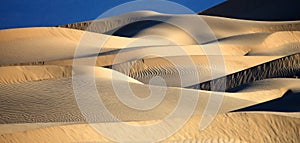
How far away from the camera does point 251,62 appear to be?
19.1 metres

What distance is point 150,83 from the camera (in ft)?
54.6

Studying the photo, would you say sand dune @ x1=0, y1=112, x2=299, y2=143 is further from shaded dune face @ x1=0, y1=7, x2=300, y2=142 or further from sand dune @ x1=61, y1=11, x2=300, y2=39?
sand dune @ x1=61, y1=11, x2=300, y2=39

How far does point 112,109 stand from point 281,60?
881 cm

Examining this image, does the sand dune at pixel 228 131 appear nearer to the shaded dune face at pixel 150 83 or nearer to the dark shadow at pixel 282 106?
the shaded dune face at pixel 150 83

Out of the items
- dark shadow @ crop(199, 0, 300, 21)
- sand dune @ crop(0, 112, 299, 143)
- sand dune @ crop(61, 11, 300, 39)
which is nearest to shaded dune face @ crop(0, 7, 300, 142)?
sand dune @ crop(0, 112, 299, 143)

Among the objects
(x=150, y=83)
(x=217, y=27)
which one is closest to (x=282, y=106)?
(x=150, y=83)

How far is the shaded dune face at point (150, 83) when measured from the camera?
845 cm

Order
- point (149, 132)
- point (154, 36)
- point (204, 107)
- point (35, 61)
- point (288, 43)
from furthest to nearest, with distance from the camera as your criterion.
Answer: point (154, 36) < point (288, 43) < point (35, 61) < point (204, 107) < point (149, 132)

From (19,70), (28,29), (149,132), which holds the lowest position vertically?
(149,132)

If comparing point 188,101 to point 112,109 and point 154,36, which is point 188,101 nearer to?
point 112,109

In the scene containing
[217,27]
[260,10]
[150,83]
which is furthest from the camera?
[260,10]

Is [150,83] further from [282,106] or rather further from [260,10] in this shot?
[260,10]

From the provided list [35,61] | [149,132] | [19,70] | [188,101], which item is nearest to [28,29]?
[35,61]

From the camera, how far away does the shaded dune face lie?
27.7 ft
